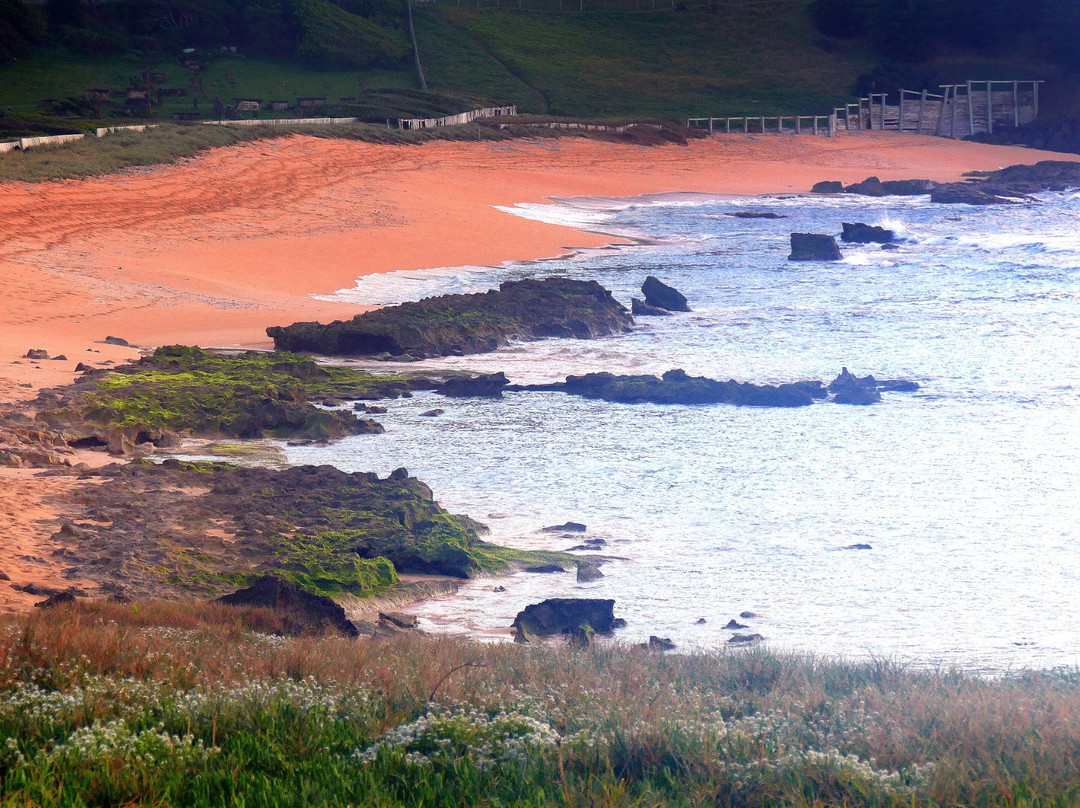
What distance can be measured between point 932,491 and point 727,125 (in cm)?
5306

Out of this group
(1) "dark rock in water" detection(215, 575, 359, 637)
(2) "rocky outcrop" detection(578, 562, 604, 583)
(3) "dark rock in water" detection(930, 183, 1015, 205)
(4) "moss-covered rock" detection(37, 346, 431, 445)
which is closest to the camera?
(1) "dark rock in water" detection(215, 575, 359, 637)

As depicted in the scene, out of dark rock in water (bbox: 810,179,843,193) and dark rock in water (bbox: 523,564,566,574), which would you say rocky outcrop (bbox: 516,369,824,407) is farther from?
dark rock in water (bbox: 810,179,843,193)

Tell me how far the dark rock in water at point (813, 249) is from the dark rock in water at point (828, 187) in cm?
1730

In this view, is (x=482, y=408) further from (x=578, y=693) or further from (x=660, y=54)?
(x=660, y=54)

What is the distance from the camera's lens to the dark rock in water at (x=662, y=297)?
71.9 ft

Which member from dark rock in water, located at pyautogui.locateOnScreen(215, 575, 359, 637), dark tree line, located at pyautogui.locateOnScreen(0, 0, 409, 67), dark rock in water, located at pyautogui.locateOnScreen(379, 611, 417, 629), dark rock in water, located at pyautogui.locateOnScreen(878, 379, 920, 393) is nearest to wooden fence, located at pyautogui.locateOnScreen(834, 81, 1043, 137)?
dark tree line, located at pyautogui.locateOnScreen(0, 0, 409, 67)

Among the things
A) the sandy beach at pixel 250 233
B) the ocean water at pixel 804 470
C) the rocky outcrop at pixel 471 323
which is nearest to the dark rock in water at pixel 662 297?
the ocean water at pixel 804 470

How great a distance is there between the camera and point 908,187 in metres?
44.5

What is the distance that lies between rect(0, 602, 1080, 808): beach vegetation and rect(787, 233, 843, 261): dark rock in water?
23902mm

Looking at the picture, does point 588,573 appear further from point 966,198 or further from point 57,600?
point 966,198

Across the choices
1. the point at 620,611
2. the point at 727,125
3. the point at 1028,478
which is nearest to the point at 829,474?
the point at 1028,478

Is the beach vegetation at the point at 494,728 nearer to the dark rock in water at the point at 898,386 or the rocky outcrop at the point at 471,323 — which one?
the dark rock in water at the point at 898,386

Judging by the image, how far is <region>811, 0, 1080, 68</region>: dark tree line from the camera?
250 ft

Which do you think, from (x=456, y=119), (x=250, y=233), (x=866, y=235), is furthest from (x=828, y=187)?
(x=250, y=233)
